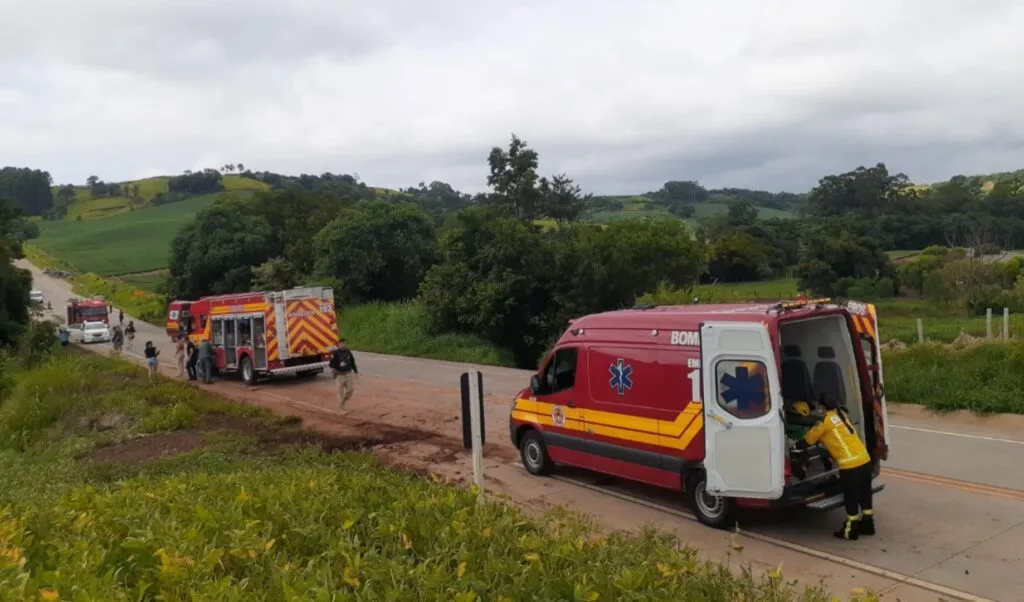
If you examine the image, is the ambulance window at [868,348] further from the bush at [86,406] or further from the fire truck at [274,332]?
the fire truck at [274,332]

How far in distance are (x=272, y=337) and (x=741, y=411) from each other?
16.4 meters

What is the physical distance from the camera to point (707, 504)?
324 inches

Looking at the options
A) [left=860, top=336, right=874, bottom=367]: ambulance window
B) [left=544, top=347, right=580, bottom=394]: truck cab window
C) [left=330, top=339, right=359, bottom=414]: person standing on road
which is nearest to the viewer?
[left=860, top=336, right=874, bottom=367]: ambulance window

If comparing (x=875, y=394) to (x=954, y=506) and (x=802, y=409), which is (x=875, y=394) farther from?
(x=954, y=506)

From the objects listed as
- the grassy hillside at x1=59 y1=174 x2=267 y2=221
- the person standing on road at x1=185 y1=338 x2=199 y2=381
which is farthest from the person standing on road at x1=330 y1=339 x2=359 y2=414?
the grassy hillside at x1=59 y1=174 x2=267 y2=221

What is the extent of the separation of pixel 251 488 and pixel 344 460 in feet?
13.5

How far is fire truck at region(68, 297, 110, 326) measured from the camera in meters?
45.0

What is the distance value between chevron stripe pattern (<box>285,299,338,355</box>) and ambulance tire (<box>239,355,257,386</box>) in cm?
156

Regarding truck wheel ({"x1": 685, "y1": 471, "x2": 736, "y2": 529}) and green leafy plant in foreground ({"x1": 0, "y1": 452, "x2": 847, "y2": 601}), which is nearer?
green leafy plant in foreground ({"x1": 0, "y1": 452, "x2": 847, "y2": 601})

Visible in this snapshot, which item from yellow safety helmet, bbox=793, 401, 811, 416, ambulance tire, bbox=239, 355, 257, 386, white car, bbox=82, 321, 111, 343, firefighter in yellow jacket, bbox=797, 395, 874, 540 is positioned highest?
yellow safety helmet, bbox=793, 401, 811, 416

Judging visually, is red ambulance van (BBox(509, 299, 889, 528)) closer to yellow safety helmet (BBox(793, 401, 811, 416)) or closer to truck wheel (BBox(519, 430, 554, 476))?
yellow safety helmet (BBox(793, 401, 811, 416))

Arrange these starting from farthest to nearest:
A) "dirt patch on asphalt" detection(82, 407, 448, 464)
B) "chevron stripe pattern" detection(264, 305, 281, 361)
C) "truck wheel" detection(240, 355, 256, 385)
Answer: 1. "truck wheel" detection(240, 355, 256, 385)
2. "chevron stripe pattern" detection(264, 305, 281, 361)
3. "dirt patch on asphalt" detection(82, 407, 448, 464)

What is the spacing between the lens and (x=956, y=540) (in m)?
7.47

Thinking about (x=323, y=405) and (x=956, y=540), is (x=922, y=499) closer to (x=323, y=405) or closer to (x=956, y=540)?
(x=956, y=540)
